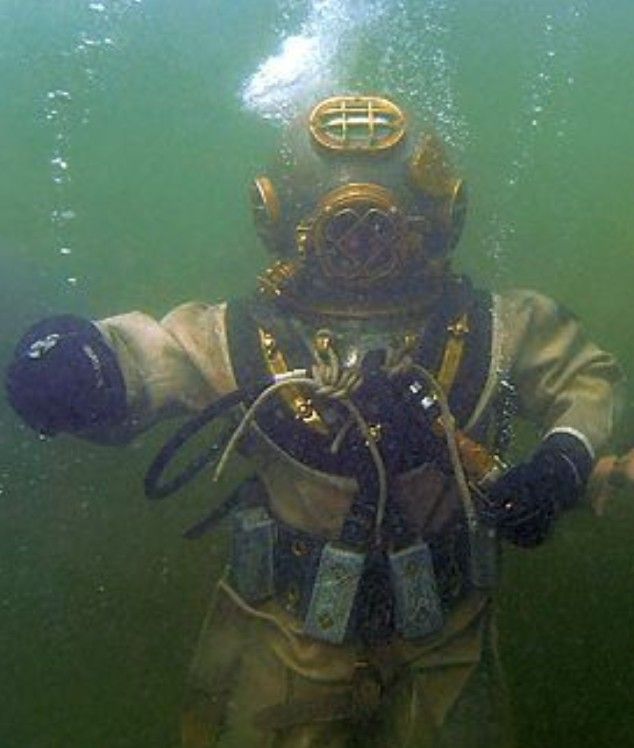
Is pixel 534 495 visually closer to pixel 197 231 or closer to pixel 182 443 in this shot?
pixel 182 443

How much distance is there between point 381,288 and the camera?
2.81 meters

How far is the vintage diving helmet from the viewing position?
108 inches

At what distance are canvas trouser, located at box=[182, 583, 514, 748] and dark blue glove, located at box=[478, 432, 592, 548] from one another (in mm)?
570

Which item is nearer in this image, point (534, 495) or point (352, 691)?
point (534, 495)

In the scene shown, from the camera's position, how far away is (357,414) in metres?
2.64

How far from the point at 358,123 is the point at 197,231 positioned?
8.40 feet

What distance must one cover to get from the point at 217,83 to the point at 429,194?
11.1ft

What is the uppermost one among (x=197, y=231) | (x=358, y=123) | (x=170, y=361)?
(x=358, y=123)

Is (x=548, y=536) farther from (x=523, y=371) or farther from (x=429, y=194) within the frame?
(x=429, y=194)

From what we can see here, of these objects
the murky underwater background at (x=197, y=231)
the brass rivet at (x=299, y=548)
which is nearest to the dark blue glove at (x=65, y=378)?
the brass rivet at (x=299, y=548)

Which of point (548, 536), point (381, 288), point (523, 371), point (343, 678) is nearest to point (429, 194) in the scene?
point (381, 288)

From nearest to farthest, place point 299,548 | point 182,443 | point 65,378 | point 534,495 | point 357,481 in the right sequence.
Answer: point 534,495 → point 65,378 → point 182,443 → point 357,481 → point 299,548

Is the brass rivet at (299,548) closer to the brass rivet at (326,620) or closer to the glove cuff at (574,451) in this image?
the brass rivet at (326,620)

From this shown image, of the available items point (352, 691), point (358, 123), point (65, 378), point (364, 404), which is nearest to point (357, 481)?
point (364, 404)
